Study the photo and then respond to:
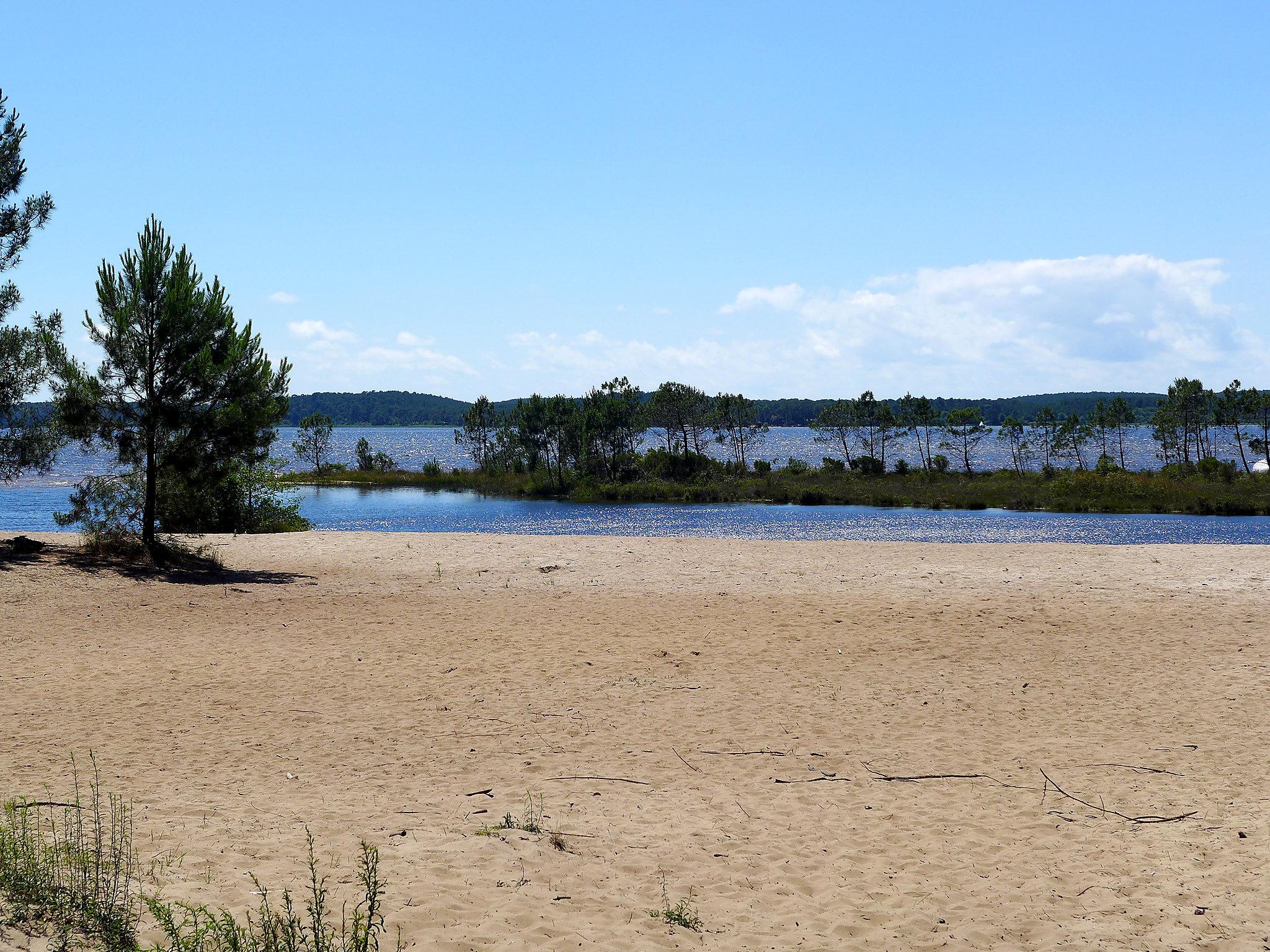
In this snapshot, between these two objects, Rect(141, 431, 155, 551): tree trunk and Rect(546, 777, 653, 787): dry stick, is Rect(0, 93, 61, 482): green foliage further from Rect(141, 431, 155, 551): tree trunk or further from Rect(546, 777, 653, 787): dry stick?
Rect(546, 777, 653, 787): dry stick

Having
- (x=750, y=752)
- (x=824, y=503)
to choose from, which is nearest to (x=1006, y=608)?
(x=750, y=752)

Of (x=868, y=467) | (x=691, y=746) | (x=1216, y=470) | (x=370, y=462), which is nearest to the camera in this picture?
(x=691, y=746)

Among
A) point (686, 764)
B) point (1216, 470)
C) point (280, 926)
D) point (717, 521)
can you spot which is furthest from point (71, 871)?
point (1216, 470)

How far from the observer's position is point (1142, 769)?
780 cm

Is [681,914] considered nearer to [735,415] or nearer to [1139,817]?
[1139,817]

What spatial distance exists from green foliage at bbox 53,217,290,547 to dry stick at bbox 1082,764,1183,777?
665 inches

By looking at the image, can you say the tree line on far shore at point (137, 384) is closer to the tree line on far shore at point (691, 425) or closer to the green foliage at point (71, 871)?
the green foliage at point (71, 871)

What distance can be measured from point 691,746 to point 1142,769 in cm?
402

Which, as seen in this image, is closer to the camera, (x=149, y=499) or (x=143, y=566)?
(x=143, y=566)

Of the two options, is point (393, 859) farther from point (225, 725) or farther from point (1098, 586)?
point (1098, 586)

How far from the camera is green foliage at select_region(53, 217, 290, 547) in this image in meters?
17.7

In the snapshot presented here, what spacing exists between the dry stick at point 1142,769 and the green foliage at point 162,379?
1690 cm

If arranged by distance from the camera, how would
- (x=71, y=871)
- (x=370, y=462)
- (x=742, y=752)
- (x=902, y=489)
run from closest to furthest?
(x=71, y=871), (x=742, y=752), (x=902, y=489), (x=370, y=462)

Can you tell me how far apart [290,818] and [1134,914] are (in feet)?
18.3
